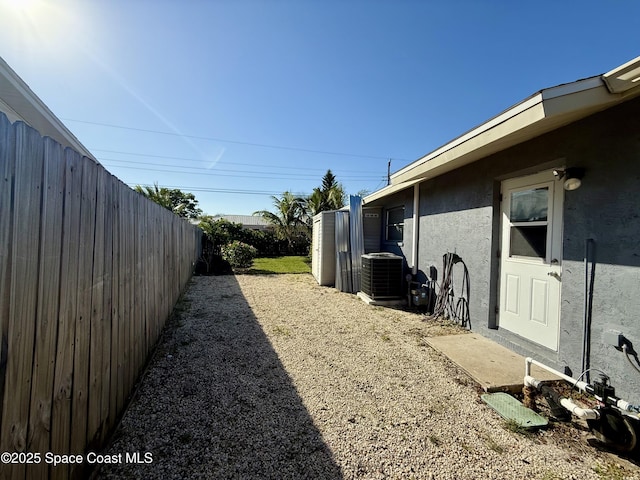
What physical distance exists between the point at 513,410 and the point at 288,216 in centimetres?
1580

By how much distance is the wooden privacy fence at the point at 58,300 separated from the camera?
1.12 metres

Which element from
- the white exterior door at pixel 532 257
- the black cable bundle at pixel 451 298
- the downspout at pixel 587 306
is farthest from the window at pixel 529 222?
the black cable bundle at pixel 451 298

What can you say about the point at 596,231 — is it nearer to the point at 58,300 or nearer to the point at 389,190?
the point at 58,300

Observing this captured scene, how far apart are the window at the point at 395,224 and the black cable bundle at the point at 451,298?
2421 mm

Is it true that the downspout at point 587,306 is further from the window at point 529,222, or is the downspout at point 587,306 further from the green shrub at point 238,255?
the green shrub at point 238,255

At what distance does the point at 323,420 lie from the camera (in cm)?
245

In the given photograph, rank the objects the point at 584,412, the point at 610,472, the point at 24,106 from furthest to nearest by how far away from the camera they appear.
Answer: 1. the point at 24,106
2. the point at 584,412
3. the point at 610,472

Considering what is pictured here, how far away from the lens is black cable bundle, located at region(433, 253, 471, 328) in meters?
5.00

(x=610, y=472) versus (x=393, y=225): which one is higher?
(x=393, y=225)

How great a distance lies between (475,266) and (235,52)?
7272 millimetres

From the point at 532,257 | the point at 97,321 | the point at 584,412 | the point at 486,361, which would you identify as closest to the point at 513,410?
the point at 584,412

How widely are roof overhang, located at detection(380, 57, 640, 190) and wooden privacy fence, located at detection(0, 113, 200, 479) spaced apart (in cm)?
390

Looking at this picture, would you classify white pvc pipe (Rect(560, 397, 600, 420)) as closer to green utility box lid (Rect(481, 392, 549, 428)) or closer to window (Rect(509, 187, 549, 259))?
green utility box lid (Rect(481, 392, 549, 428))

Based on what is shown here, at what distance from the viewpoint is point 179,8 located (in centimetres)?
490
